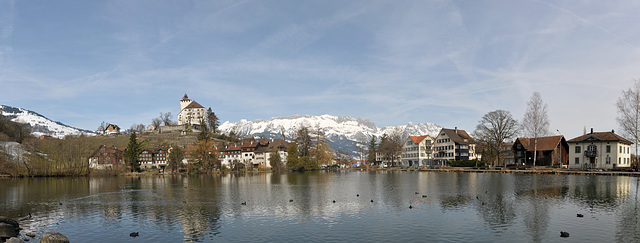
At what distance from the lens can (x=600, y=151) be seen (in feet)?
314

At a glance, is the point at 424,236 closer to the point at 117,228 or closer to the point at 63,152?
the point at 117,228

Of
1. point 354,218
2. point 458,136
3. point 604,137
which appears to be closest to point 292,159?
point 458,136

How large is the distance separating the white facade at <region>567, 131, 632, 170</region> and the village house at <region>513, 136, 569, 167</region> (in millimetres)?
9356

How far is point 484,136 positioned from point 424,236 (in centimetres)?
9137

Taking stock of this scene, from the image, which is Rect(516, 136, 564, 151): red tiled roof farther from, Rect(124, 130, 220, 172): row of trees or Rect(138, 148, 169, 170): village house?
Rect(138, 148, 169, 170): village house

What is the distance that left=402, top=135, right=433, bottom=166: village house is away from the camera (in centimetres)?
15738

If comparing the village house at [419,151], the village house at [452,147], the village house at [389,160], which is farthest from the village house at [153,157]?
the village house at [452,147]

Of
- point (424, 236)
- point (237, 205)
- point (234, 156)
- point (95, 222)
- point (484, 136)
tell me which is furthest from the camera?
point (234, 156)

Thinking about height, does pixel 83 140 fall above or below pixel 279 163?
above

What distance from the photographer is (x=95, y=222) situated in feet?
112

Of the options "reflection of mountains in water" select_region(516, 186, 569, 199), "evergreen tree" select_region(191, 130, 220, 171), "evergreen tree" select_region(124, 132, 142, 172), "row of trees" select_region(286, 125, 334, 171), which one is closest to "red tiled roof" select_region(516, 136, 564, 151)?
"reflection of mountains in water" select_region(516, 186, 569, 199)

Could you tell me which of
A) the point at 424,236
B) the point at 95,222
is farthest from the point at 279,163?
the point at 424,236

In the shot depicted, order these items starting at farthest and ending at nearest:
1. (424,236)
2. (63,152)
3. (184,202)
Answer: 1. (63,152)
2. (184,202)
3. (424,236)

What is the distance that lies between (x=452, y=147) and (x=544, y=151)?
115 feet
